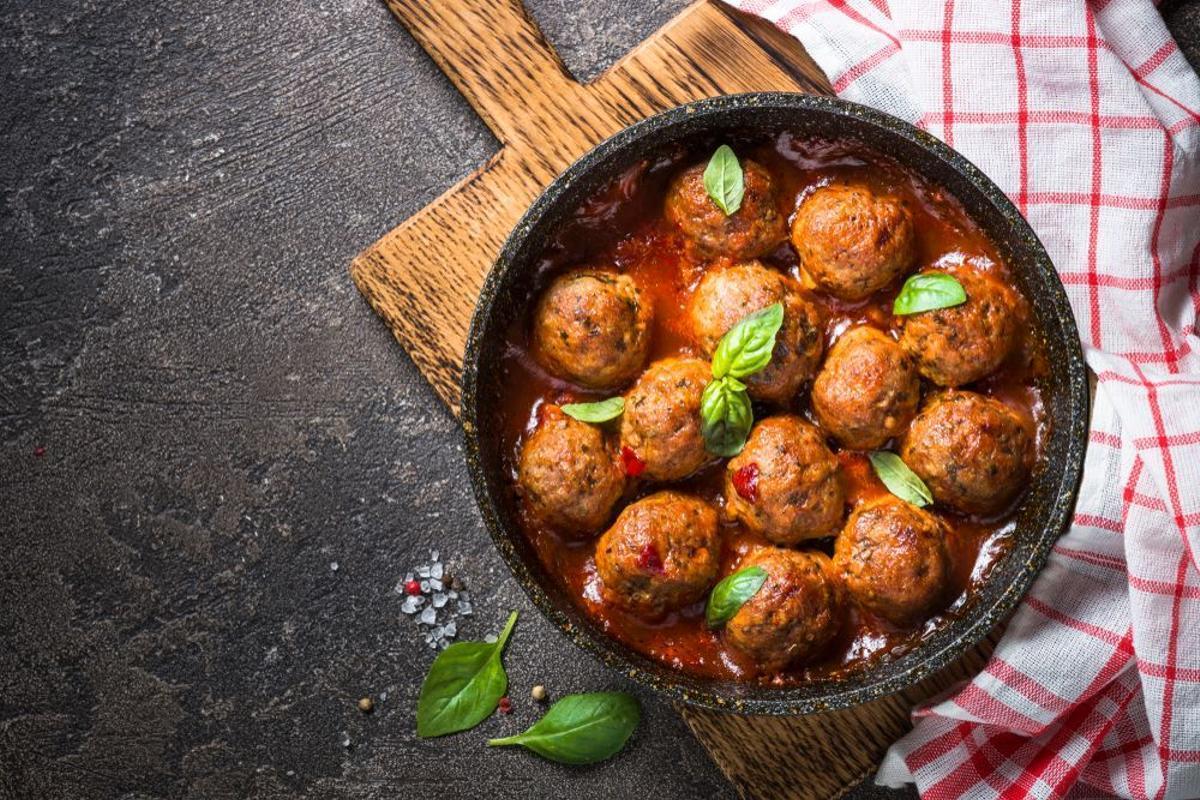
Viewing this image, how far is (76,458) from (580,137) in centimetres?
178

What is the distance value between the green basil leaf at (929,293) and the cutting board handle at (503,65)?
3.56 feet

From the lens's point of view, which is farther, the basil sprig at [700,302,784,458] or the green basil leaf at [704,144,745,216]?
the green basil leaf at [704,144,745,216]

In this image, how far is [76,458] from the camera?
319cm

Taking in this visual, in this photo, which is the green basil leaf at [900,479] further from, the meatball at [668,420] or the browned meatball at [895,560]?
the meatball at [668,420]

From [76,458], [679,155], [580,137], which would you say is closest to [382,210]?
[580,137]

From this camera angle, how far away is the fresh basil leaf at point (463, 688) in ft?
10.2

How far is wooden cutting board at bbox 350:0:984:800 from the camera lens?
9.60 feet

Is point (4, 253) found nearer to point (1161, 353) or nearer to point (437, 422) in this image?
point (437, 422)

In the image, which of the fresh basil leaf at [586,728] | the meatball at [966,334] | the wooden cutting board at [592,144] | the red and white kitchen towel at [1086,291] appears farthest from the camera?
the fresh basil leaf at [586,728]

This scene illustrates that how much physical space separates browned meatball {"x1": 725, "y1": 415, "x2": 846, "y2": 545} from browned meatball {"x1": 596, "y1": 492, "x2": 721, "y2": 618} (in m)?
0.12

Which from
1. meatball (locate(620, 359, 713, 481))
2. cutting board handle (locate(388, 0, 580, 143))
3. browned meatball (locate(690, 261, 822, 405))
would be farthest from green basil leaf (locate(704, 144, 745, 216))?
cutting board handle (locate(388, 0, 580, 143))

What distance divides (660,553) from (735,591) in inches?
7.7

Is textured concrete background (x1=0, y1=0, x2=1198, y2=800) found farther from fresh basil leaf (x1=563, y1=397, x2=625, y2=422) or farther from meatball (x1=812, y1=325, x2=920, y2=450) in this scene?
meatball (x1=812, y1=325, x2=920, y2=450)

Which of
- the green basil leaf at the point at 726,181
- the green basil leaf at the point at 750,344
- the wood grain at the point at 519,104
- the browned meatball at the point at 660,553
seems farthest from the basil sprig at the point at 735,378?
the wood grain at the point at 519,104
